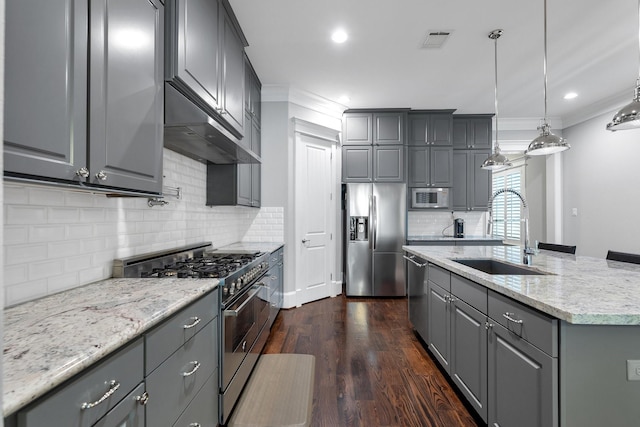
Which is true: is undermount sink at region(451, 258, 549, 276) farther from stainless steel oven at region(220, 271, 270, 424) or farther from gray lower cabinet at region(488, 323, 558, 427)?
stainless steel oven at region(220, 271, 270, 424)

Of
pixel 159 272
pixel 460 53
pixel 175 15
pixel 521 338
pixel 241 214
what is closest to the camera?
pixel 521 338

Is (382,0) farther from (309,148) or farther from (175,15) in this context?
(309,148)

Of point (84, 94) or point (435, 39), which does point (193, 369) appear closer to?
point (84, 94)

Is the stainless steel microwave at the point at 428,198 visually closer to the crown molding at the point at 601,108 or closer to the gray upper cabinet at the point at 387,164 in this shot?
the gray upper cabinet at the point at 387,164

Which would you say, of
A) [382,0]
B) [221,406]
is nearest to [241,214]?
[221,406]

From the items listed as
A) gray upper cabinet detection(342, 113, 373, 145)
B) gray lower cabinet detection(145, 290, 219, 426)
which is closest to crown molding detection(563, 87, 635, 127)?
gray upper cabinet detection(342, 113, 373, 145)

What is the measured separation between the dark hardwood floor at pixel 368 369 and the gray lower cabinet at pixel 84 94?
181 cm

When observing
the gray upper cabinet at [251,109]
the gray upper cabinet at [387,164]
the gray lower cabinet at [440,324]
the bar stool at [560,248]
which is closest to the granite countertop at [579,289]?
the gray lower cabinet at [440,324]

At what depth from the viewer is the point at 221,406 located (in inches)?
64.6

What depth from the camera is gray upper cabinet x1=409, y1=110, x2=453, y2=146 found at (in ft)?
16.1

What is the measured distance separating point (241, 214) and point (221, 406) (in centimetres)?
247

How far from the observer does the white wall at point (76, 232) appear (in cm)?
114

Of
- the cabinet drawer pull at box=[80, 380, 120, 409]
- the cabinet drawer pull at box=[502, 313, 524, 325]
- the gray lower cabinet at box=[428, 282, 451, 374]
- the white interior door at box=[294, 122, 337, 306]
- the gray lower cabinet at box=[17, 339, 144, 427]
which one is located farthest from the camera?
the white interior door at box=[294, 122, 337, 306]

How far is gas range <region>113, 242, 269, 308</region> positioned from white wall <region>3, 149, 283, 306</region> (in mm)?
80
